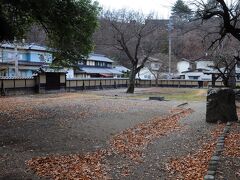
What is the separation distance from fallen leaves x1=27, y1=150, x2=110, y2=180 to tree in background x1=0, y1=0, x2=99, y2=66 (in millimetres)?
6762

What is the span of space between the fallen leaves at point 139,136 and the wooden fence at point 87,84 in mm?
18601

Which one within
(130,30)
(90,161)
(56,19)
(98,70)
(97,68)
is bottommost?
(90,161)

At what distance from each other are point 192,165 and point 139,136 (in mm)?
3964

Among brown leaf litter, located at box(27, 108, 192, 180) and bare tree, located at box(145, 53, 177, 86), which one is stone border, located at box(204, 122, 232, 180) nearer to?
brown leaf litter, located at box(27, 108, 192, 180)

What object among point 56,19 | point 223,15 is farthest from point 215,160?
point 56,19

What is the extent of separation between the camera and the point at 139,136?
11148mm

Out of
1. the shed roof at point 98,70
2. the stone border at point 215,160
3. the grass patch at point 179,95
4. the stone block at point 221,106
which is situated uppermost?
the shed roof at point 98,70

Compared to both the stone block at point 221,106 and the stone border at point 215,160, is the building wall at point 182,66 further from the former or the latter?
the stone border at point 215,160

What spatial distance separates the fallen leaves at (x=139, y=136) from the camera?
8.84 meters

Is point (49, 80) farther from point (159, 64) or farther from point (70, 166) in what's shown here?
point (159, 64)

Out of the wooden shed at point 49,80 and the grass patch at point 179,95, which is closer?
the grass patch at point 179,95

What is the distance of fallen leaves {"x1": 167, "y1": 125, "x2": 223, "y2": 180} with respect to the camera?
259 inches

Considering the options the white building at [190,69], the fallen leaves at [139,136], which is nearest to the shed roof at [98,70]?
the white building at [190,69]

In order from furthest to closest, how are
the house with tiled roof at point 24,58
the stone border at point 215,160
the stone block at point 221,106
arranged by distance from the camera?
the house with tiled roof at point 24,58
the stone block at point 221,106
the stone border at point 215,160
